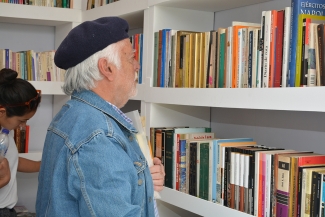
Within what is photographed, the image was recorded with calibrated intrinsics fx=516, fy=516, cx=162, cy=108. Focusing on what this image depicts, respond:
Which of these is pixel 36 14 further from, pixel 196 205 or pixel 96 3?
pixel 196 205

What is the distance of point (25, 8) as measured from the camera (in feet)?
10.9

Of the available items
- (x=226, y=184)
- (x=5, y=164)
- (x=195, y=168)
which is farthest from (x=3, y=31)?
(x=226, y=184)

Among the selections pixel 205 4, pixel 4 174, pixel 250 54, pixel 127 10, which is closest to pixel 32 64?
pixel 127 10

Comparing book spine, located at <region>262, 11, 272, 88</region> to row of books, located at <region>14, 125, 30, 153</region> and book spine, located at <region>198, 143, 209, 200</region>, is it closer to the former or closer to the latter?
book spine, located at <region>198, 143, 209, 200</region>

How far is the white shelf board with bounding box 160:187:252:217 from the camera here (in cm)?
214

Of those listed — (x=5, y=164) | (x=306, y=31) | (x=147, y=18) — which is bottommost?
(x=5, y=164)

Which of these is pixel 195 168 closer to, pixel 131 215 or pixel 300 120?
pixel 300 120

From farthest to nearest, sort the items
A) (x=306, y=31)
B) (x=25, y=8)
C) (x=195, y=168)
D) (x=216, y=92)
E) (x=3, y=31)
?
Answer: (x=3, y=31) < (x=25, y=8) < (x=195, y=168) < (x=216, y=92) < (x=306, y=31)

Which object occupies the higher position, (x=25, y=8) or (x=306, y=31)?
(x=25, y=8)

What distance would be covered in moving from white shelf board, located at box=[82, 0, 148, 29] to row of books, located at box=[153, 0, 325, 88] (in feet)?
0.79

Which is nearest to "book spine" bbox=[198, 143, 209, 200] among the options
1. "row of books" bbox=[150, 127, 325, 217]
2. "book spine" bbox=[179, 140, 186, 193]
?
"row of books" bbox=[150, 127, 325, 217]

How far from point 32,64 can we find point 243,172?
6.44 feet

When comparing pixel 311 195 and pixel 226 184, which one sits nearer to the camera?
pixel 311 195

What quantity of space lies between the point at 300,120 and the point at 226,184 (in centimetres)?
42
